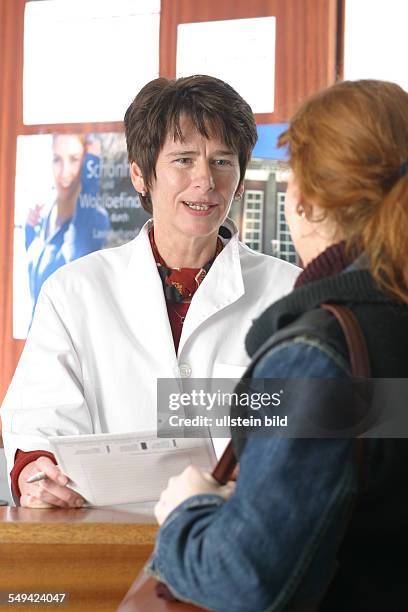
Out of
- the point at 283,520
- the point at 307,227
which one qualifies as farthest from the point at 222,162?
the point at 283,520

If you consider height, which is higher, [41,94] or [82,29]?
[82,29]

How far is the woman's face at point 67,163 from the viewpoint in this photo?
16.0 ft

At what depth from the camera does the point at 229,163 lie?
2500mm

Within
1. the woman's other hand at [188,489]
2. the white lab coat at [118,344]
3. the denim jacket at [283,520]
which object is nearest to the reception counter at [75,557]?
the white lab coat at [118,344]

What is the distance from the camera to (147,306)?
245 centimetres

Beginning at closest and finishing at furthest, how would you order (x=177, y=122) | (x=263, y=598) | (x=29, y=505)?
(x=263, y=598), (x=29, y=505), (x=177, y=122)

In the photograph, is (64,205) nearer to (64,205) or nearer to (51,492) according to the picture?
(64,205)

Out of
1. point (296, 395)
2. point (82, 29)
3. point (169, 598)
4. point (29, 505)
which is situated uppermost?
point (82, 29)

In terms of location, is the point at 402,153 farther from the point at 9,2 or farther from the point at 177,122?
the point at 9,2

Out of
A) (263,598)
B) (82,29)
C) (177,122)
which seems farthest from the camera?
(82,29)

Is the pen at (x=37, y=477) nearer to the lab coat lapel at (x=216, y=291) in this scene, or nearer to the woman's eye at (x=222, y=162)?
the lab coat lapel at (x=216, y=291)

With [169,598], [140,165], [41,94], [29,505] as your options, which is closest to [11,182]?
[41,94]

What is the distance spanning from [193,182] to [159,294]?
0.31 metres

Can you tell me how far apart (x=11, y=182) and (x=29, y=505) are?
3143 millimetres
